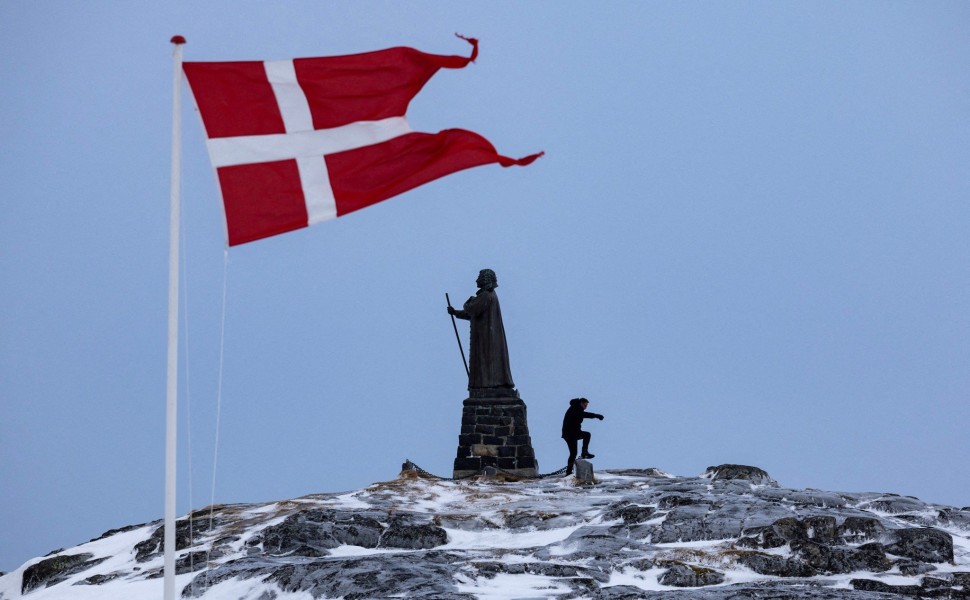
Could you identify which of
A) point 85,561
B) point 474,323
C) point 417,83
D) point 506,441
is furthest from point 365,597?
point 474,323

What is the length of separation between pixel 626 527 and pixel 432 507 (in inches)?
205

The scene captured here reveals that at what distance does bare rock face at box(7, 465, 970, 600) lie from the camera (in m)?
17.2

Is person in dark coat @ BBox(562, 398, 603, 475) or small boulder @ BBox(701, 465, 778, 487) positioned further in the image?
person in dark coat @ BBox(562, 398, 603, 475)

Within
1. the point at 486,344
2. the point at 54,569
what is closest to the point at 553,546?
the point at 54,569

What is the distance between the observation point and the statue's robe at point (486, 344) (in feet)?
103

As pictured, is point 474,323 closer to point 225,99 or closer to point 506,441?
point 506,441

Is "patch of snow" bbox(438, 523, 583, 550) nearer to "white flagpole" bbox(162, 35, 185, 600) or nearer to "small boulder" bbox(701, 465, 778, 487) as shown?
"small boulder" bbox(701, 465, 778, 487)

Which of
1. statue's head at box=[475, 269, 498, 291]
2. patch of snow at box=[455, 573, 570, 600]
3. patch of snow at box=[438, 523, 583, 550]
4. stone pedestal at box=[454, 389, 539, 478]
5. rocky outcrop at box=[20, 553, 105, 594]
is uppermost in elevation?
statue's head at box=[475, 269, 498, 291]

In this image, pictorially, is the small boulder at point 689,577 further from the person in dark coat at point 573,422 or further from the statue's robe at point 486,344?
the statue's robe at point 486,344

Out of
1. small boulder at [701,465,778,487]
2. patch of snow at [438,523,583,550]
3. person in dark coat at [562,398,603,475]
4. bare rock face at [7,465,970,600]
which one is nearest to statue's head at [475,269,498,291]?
person in dark coat at [562,398,603,475]

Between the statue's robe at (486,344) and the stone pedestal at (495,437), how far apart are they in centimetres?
41

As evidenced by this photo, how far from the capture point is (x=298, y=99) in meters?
11.2

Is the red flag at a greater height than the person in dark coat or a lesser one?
greater

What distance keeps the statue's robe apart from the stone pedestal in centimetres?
41
